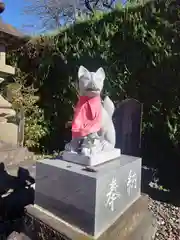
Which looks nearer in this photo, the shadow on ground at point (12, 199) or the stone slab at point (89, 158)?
the stone slab at point (89, 158)

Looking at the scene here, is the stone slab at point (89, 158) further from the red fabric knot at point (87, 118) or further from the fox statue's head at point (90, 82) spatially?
the fox statue's head at point (90, 82)

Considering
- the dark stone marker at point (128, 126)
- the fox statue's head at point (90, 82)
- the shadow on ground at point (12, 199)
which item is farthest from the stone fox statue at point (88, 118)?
the dark stone marker at point (128, 126)

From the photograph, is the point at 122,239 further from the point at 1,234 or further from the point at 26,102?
the point at 26,102

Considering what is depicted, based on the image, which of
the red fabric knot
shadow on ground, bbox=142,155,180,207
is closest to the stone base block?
the red fabric knot

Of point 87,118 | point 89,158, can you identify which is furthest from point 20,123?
point 89,158

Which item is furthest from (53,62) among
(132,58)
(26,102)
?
(132,58)

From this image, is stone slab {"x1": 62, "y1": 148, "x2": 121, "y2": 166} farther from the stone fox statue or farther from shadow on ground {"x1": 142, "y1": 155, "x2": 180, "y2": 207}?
shadow on ground {"x1": 142, "y1": 155, "x2": 180, "y2": 207}

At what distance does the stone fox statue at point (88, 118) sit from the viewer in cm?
185

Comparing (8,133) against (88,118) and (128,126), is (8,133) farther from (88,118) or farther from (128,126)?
(88,118)

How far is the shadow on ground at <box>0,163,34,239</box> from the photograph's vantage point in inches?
89.7

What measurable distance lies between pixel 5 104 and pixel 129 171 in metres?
2.05

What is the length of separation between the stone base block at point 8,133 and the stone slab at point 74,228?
1.75 m

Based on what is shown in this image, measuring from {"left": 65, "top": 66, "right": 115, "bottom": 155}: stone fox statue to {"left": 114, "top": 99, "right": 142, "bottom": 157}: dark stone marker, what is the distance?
1.65 meters

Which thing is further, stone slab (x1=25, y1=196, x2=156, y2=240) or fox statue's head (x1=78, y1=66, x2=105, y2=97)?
fox statue's head (x1=78, y1=66, x2=105, y2=97)
